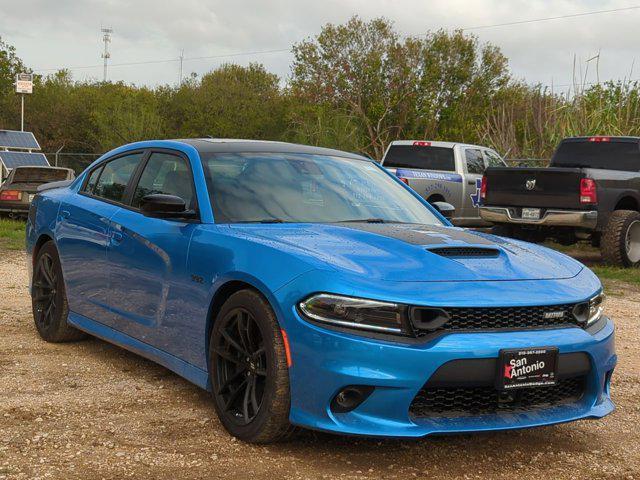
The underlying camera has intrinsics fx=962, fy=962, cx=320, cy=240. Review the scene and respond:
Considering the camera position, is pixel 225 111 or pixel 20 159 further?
pixel 225 111

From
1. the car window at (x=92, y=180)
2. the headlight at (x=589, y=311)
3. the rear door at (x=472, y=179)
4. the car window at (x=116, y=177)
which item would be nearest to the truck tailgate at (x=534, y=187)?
the rear door at (x=472, y=179)

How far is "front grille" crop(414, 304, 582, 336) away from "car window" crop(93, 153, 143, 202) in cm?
275

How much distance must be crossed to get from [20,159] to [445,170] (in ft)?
52.5

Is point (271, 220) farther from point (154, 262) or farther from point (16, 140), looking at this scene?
point (16, 140)

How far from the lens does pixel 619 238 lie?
44.0 ft

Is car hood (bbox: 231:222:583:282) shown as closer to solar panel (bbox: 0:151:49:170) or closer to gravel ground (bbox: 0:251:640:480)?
gravel ground (bbox: 0:251:640:480)

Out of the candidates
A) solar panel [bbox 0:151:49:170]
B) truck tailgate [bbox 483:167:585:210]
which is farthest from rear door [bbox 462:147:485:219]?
solar panel [bbox 0:151:49:170]

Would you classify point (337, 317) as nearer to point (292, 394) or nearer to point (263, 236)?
point (292, 394)

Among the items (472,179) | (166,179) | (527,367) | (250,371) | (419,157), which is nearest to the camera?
(527,367)

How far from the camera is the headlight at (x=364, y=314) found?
396cm

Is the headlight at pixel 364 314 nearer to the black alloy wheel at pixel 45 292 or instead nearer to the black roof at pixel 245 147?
the black roof at pixel 245 147

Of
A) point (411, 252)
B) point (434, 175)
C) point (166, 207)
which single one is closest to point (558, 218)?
point (434, 175)

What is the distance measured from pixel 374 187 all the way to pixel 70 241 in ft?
6.95

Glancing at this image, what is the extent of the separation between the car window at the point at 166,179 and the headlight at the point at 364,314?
150 centimetres
